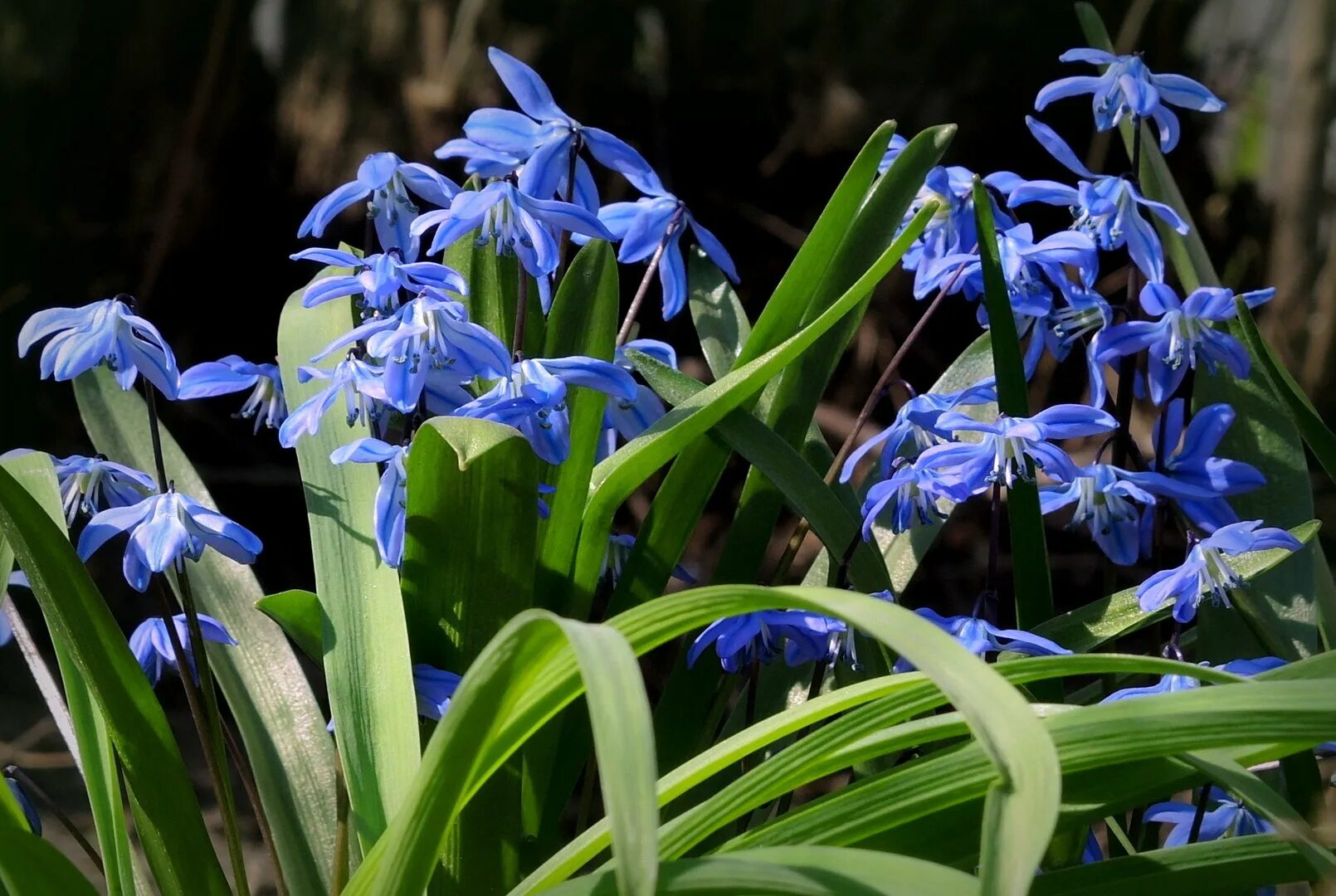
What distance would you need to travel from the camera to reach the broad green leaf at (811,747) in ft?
2.11

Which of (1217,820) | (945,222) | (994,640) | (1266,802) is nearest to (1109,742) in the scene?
(1266,802)

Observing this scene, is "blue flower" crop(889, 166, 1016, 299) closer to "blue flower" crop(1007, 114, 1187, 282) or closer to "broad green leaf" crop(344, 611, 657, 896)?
"blue flower" crop(1007, 114, 1187, 282)

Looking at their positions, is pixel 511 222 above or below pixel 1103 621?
above

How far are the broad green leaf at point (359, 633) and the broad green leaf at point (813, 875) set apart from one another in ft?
0.76

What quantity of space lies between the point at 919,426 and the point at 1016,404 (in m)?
0.07

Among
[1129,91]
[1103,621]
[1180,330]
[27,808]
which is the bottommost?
[27,808]

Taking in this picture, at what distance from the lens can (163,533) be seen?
2.34 feet

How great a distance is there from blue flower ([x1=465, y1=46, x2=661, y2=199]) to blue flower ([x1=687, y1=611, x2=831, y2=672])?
33cm

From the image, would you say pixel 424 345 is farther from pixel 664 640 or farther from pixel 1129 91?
pixel 1129 91

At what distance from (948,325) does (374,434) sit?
6.79ft

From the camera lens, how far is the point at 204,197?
2.63m

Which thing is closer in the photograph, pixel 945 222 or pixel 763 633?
pixel 763 633

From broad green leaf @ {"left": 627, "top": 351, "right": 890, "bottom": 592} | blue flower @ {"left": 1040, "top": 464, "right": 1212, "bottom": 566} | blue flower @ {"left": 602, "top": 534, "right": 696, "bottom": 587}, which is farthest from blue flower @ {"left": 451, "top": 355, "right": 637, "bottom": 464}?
blue flower @ {"left": 1040, "top": 464, "right": 1212, "bottom": 566}

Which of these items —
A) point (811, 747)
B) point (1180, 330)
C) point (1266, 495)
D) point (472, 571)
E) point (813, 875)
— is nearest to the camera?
point (813, 875)
